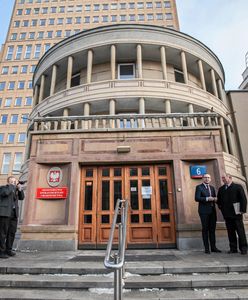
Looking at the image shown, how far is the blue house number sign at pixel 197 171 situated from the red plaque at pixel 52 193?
452cm

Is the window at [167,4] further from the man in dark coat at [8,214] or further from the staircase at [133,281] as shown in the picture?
the staircase at [133,281]

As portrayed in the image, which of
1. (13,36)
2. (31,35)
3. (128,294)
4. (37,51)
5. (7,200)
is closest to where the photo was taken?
(128,294)

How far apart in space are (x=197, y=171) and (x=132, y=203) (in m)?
2.57

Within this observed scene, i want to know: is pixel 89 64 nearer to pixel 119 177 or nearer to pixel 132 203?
pixel 119 177

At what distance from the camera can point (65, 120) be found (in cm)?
957

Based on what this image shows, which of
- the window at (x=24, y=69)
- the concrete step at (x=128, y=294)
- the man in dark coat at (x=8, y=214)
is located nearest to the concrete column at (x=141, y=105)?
the man in dark coat at (x=8, y=214)

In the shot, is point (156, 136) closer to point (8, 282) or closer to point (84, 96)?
point (8, 282)

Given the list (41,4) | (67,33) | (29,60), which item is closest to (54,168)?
(29,60)

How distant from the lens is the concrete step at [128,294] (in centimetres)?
377

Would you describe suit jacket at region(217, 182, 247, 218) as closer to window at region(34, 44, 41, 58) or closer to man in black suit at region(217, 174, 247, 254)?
man in black suit at region(217, 174, 247, 254)

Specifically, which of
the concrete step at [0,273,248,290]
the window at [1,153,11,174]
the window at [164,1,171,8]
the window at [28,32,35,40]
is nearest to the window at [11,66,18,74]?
the window at [28,32,35,40]

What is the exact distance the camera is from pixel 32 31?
54.2 meters

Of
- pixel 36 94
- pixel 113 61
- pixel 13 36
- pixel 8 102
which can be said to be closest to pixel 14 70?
pixel 8 102

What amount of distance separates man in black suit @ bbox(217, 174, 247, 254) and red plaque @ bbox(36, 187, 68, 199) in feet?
16.9
